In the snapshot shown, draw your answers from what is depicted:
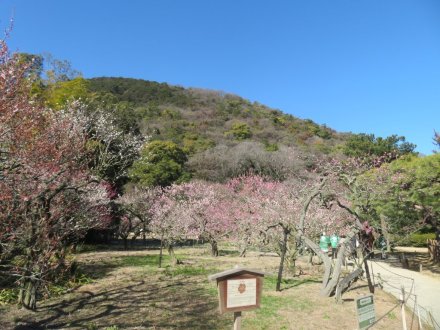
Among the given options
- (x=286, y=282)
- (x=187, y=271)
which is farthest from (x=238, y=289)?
(x=187, y=271)

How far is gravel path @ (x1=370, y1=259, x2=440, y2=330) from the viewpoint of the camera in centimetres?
901

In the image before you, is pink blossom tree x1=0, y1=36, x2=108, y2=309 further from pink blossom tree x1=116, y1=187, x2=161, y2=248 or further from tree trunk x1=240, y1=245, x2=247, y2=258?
pink blossom tree x1=116, y1=187, x2=161, y2=248

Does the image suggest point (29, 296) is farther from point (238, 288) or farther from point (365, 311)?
point (365, 311)

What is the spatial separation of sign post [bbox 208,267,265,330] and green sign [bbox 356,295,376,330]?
1369 mm

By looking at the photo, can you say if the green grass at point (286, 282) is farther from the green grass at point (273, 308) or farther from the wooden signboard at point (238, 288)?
the wooden signboard at point (238, 288)

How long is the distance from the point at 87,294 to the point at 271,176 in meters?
30.1

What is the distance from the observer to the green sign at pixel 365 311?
492cm

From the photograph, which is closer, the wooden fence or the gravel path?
the gravel path

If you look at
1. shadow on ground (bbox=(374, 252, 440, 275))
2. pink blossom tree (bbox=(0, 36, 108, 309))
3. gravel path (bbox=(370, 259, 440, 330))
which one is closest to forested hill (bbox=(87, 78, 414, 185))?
shadow on ground (bbox=(374, 252, 440, 275))

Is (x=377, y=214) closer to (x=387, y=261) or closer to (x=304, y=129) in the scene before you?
(x=387, y=261)

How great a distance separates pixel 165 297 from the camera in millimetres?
9578

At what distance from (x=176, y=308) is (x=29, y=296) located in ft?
11.2

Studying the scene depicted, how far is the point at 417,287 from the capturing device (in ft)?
39.6

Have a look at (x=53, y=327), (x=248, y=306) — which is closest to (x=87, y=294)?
(x=53, y=327)
